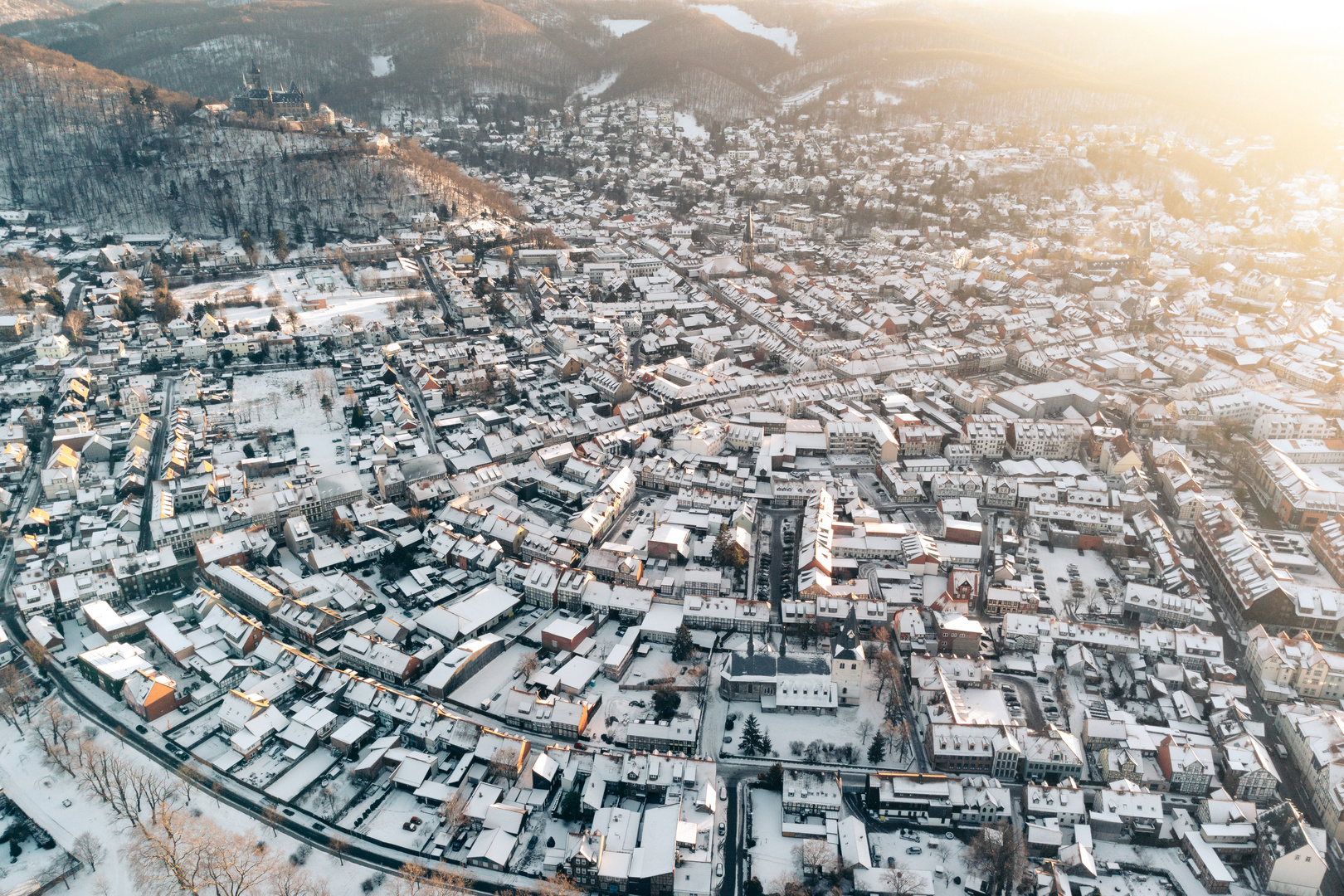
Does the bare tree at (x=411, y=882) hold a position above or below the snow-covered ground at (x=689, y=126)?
below

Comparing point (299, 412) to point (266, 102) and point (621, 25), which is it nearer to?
point (266, 102)

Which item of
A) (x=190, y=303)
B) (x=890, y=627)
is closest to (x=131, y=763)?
(x=890, y=627)

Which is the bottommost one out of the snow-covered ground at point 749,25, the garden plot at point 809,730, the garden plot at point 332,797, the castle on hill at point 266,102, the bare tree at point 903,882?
the garden plot at point 809,730

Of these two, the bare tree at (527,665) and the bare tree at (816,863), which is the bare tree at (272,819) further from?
the bare tree at (816,863)

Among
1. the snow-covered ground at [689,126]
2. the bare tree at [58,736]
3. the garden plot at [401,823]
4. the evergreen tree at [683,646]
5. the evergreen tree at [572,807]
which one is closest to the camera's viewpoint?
Result: the garden plot at [401,823]

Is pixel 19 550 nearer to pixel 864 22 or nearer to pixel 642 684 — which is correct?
pixel 642 684

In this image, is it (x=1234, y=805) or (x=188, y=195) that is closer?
(x=1234, y=805)

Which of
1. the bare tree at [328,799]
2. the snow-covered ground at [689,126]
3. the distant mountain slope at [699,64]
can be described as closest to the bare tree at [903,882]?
the bare tree at [328,799]
